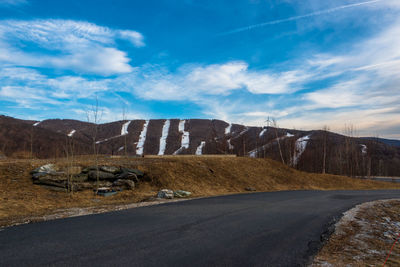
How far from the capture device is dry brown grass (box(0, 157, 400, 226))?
43.4 feet

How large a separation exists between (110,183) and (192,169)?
27.3 ft

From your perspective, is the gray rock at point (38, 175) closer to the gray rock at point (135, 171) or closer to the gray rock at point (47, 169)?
the gray rock at point (47, 169)

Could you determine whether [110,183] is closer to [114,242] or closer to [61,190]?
[61,190]

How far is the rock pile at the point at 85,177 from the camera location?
635 inches

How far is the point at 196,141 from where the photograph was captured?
12569 cm

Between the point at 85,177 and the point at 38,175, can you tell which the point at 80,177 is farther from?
the point at 38,175

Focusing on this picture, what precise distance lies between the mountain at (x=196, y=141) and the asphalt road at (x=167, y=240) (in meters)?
62.6

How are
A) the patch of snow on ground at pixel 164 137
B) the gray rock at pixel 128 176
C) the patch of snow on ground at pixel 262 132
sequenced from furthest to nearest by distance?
1. the patch of snow on ground at pixel 262 132
2. the patch of snow on ground at pixel 164 137
3. the gray rock at pixel 128 176

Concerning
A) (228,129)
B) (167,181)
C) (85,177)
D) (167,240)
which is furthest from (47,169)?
(228,129)

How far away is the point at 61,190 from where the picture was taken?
1592cm

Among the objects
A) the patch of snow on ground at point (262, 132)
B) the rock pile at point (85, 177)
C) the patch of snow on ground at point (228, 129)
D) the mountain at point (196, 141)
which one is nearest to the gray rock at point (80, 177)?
the rock pile at point (85, 177)

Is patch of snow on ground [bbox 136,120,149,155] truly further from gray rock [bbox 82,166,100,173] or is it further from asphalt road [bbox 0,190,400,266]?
asphalt road [bbox 0,190,400,266]

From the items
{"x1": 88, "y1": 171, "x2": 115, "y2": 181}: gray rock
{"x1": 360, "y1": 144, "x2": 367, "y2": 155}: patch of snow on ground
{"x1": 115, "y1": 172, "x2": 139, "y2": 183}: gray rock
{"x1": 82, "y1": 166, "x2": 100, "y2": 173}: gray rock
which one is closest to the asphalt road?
{"x1": 88, "y1": 171, "x2": 115, "y2": 181}: gray rock

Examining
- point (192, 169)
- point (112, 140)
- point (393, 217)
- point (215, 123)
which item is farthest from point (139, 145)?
point (393, 217)
